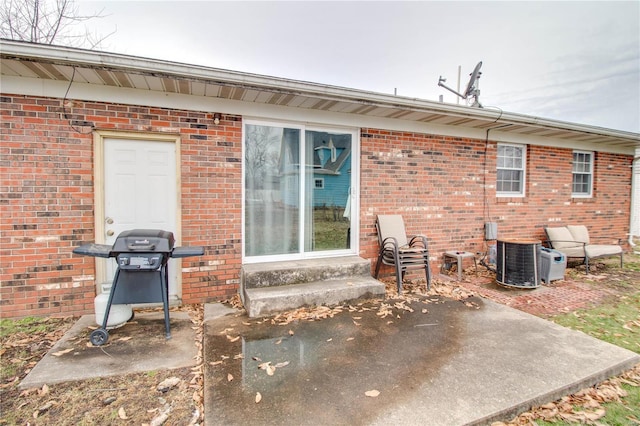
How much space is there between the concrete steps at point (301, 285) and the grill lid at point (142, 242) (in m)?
1.26

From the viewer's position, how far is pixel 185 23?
825 centimetres

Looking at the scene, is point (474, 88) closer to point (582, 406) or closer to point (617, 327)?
point (617, 327)

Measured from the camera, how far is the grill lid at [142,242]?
3205 mm

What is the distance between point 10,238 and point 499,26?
12.0 meters

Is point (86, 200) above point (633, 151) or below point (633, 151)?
below

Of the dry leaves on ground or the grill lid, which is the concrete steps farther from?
the dry leaves on ground

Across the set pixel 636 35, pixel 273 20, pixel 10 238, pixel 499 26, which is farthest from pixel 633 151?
pixel 10 238

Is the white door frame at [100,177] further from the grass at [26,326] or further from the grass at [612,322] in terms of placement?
the grass at [612,322]

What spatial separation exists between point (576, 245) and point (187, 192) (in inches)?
324

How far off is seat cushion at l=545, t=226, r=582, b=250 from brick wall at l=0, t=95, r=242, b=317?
24.5 feet

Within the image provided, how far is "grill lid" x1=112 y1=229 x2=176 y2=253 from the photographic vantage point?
321 cm

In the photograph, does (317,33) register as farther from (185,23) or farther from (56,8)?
(56,8)

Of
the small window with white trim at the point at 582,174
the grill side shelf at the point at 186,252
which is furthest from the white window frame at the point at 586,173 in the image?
the grill side shelf at the point at 186,252

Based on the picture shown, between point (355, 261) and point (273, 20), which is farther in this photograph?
point (273, 20)
